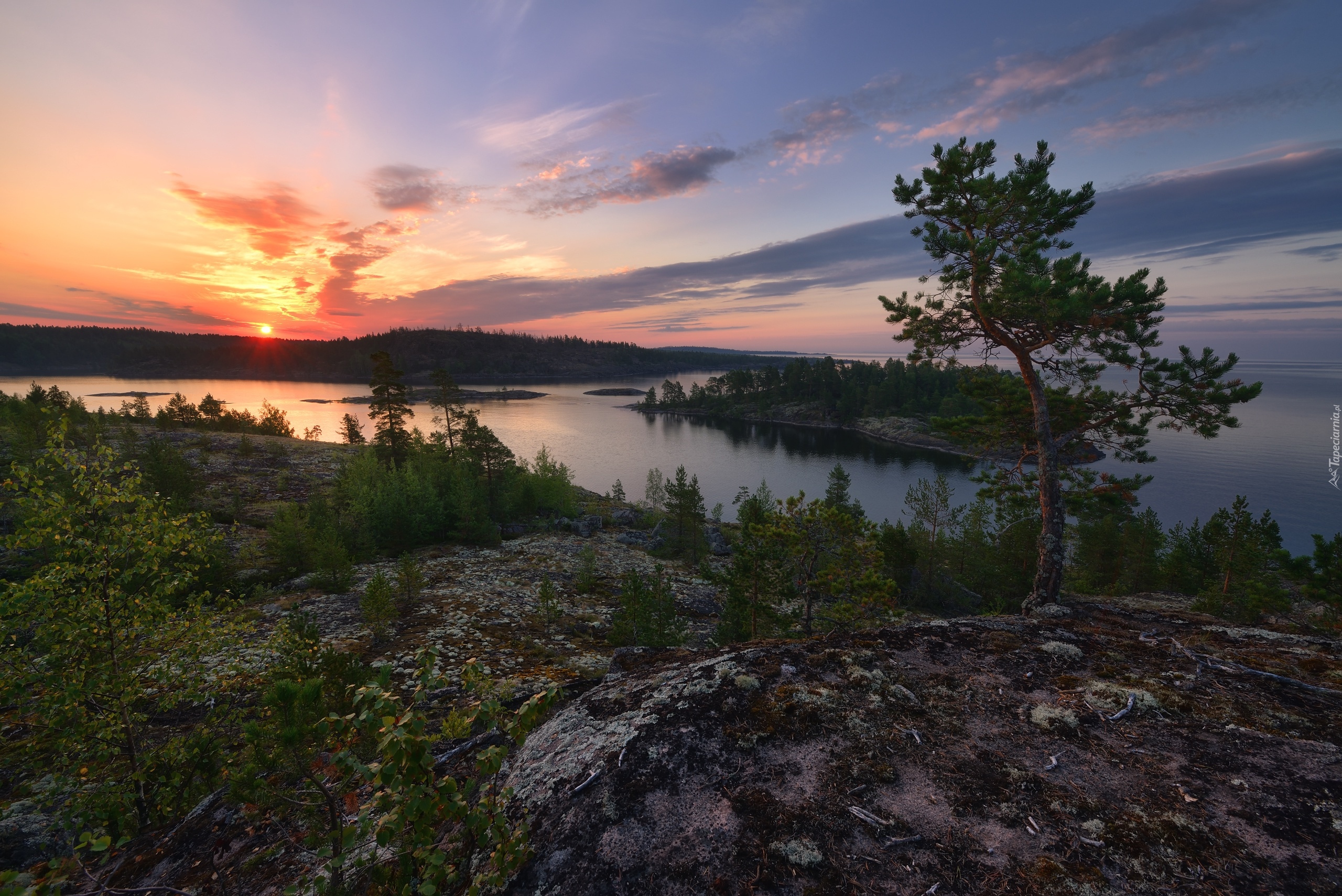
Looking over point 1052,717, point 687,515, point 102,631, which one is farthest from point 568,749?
point 687,515

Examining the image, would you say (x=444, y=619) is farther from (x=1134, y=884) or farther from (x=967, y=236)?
(x=967, y=236)

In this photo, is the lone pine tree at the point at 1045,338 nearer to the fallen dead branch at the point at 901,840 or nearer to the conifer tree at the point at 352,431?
the fallen dead branch at the point at 901,840

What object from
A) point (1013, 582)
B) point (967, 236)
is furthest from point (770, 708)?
point (1013, 582)

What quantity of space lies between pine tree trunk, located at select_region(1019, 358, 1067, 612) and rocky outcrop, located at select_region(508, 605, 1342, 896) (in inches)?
237

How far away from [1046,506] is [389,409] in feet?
140

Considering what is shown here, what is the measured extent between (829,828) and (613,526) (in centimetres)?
4712

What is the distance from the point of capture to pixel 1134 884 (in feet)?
10.3

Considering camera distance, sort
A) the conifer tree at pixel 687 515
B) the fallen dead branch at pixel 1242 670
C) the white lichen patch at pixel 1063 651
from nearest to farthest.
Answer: the fallen dead branch at pixel 1242 670 < the white lichen patch at pixel 1063 651 < the conifer tree at pixel 687 515

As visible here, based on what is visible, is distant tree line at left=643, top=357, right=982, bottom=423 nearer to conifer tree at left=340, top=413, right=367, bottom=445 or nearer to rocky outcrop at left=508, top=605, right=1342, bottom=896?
conifer tree at left=340, top=413, right=367, bottom=445

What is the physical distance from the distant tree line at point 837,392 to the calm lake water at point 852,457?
12181 millimetres

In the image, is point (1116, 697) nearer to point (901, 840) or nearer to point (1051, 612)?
point (901, 840)

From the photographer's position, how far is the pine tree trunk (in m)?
11.8

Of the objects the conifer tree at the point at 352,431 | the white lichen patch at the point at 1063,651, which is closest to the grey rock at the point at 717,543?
the white lichen patch at the point at 1063,651

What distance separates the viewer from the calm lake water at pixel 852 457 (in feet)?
215
